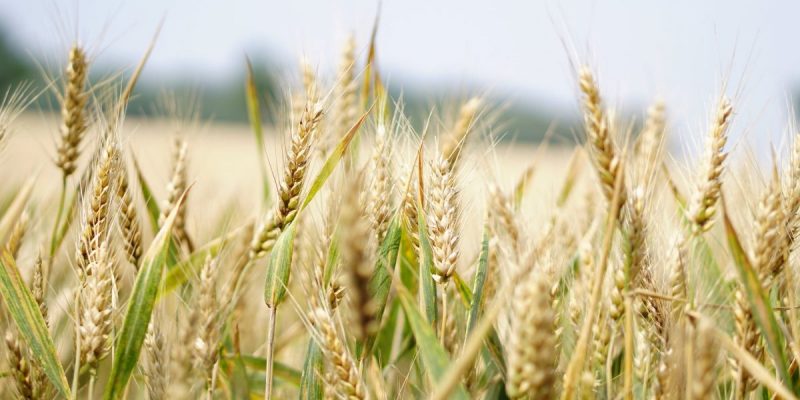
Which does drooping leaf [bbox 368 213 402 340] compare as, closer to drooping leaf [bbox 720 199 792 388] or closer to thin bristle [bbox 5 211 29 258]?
drooping leaf [bbox 720 199 792 388]

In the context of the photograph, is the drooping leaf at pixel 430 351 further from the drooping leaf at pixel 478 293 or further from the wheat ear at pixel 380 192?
the wheat ear at pixel 380 192

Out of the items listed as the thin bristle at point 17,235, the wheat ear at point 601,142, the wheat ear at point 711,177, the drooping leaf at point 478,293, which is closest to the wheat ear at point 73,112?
the thin bristle at point 17,235

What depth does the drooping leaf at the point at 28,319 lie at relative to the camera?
1.27 metres

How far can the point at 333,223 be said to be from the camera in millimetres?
1368

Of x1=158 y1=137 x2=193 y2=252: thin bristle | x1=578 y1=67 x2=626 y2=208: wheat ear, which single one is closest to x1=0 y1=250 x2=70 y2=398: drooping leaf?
x1=158 y1=137 x2=193 y2=252: thin bristle

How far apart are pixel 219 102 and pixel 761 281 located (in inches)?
2403

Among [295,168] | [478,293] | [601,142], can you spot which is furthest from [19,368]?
[601,142]

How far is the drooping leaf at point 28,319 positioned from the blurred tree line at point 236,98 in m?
0.54

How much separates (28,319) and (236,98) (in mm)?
61180

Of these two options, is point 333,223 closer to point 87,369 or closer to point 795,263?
point 87,369

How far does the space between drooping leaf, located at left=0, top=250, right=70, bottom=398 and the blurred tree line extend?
1.78ft

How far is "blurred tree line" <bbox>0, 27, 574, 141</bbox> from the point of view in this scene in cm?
196

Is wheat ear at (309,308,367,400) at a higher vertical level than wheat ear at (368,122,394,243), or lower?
lower

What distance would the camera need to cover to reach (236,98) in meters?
60.3
